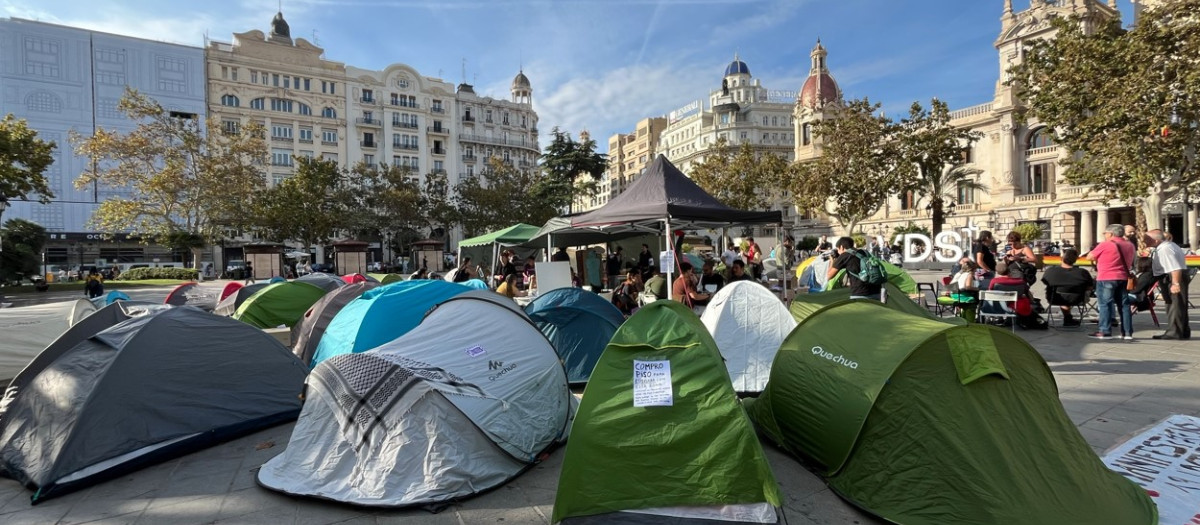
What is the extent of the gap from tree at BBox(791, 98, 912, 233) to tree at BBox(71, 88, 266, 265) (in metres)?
26.5

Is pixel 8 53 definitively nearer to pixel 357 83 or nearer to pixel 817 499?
pixel 357 83

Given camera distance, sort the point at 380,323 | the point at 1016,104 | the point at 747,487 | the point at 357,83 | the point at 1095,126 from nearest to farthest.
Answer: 1. the point at 747,487
2. the point at 380,323
3. the point at 1095,126
4. the point at 1016,104
5. the point at 357,83

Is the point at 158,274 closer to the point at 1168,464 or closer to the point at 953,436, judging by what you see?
the point at 953,436

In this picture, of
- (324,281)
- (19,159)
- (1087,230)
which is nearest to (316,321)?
(324,281)

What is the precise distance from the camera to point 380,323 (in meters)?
6.06

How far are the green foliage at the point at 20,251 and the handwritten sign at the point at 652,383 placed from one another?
99.8 feet

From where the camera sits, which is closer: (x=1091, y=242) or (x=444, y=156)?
(x=1091, y=242)

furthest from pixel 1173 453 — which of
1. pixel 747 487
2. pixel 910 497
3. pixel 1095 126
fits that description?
pixel 1095 126

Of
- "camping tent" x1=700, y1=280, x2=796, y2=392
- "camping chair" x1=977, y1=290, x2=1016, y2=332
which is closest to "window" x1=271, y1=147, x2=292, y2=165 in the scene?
"camping tent" x1=700, y1=280, x2=796, y2=392

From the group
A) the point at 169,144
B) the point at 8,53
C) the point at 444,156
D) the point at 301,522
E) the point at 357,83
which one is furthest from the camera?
the point at 444,156

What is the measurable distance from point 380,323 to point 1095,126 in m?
16.4

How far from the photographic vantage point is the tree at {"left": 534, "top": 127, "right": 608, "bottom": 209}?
4322 cm

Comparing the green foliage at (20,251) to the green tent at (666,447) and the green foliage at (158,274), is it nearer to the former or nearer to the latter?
the green foliage at (158,274)

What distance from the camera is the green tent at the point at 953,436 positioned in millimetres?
3100
